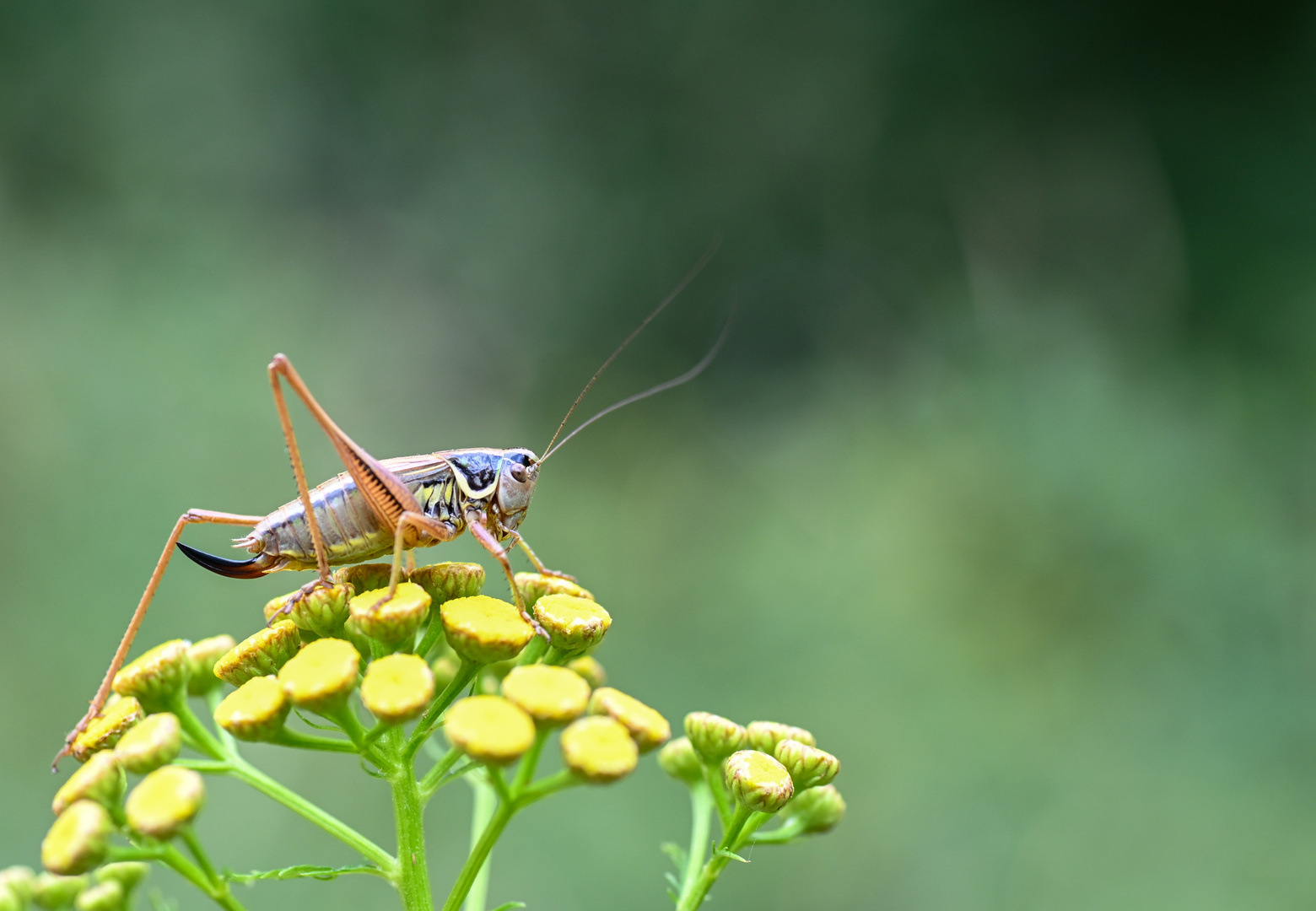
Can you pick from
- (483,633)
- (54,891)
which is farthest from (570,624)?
(54,891)

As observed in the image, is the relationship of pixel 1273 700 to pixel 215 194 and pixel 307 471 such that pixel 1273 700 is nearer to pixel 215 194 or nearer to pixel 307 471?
pixel 307 471

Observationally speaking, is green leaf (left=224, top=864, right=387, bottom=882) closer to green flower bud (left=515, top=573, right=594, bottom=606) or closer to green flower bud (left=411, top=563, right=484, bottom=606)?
green flower bud (left=411, top=563, right=484, bottom=606)

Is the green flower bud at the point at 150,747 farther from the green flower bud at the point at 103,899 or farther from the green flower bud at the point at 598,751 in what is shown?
the green flower bud at the point at 598,751

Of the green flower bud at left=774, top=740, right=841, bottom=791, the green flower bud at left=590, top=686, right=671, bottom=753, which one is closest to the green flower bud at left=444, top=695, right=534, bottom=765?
the green flower bud at left=590, top=686, right=671, bottom=753

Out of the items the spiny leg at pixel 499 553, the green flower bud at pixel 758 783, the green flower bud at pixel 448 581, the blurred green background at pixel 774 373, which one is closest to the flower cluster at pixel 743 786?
the green flower bud at pixel 758 783

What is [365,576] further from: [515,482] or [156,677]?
[515,482]
